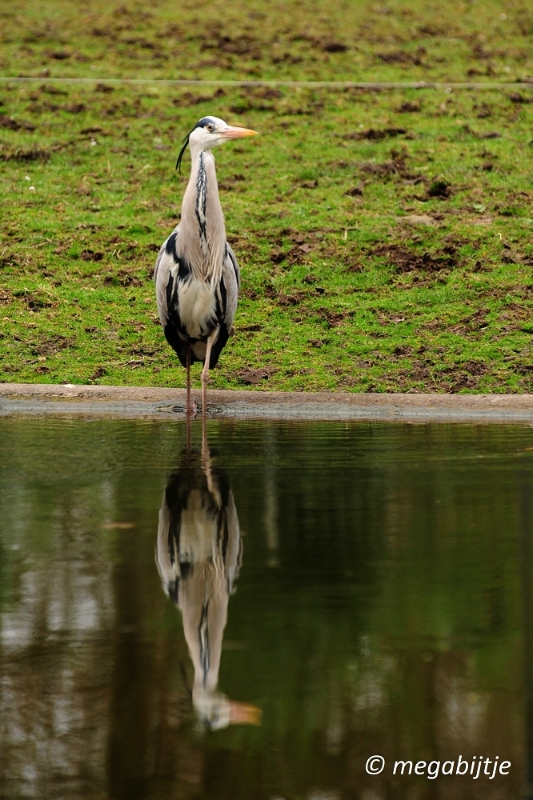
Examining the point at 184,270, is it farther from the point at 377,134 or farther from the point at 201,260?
the point at 377,134

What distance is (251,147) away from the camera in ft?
63.9

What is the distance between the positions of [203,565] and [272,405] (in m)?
5.48

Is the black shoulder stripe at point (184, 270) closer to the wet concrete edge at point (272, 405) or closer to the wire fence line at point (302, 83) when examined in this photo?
the wet concrete edge at point (272, 405)

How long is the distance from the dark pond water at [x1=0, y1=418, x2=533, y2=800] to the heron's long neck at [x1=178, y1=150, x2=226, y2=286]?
3352mm

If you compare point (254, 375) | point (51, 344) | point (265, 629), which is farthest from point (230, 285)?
point (265, 629)

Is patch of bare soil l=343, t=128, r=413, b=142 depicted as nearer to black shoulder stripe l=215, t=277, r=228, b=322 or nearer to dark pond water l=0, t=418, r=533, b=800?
black shoulder stripe l=215, t=277, r=228, b=322

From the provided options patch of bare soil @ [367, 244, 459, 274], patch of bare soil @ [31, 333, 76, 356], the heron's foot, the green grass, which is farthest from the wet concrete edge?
patch of bare soil @ [367, 244, 459, 274]

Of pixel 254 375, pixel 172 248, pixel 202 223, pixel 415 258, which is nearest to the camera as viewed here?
pixel 202 223

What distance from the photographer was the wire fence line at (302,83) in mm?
21922

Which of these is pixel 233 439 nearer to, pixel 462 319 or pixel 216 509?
pixel 216 509

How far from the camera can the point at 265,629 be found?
4797 mm

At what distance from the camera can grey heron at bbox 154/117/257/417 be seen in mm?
11148

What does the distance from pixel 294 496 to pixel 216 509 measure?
0.62 m

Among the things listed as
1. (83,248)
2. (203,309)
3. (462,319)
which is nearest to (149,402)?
(203,309)
